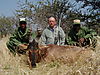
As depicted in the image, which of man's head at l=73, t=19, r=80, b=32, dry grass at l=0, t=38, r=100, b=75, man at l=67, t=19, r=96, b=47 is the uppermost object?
man's head at l=73, t=19, r=80, b=32

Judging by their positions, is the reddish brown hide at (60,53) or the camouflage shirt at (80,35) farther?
the camouflage shirt at (80,35)

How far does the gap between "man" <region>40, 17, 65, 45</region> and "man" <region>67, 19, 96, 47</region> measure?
230 mm

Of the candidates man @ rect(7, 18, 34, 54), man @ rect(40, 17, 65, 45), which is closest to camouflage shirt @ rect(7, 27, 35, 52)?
man @ rect(7, 18, 34, 54)

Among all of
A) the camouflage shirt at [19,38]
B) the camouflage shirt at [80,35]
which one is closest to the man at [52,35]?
the camouflage shirt at [80,35]

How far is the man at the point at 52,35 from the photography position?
21.6 ft

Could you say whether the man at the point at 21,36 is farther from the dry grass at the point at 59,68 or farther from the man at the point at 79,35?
the dry grass at the point at 59,68

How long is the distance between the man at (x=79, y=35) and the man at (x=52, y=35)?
0.76ft

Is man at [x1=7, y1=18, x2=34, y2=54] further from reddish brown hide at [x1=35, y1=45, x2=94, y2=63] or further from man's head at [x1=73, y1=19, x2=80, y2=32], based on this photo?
reddish brown hide at [x1=35, y1=45, x2=94, y2=63]

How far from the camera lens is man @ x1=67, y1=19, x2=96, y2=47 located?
6402 millimetres

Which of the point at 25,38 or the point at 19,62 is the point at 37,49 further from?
the point at 25,38

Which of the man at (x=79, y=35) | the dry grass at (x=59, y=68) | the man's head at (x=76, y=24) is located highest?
the man's head at (x=76, y=24)

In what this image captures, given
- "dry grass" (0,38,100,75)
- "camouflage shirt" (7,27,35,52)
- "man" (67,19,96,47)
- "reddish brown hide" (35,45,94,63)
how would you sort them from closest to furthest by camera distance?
1. "dry grass" (0,38,100,75)
2. "reddish brown hide" (35,45,94,63)
3. "man" (67,19,96,47)
4. "camouflage shirt" (7,27,35,52)

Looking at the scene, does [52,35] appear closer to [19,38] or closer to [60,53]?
[19,38]

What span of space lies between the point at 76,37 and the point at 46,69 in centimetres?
225
